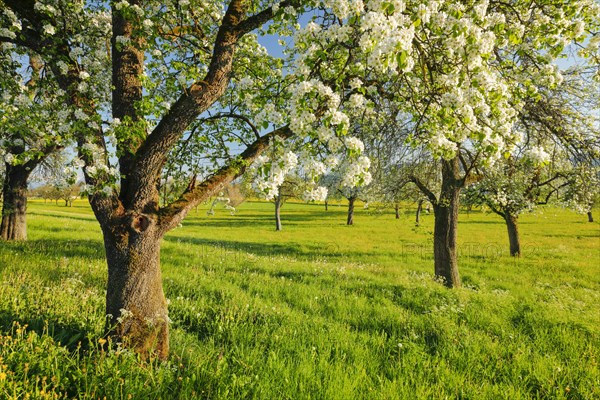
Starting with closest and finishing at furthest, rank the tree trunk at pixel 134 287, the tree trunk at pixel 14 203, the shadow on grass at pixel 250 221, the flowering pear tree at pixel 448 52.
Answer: the flowering pear tree at pixel 448 52 → the tree trunk at pixel 134 287 → the tree trunk at pixel 14 203 → the shadow on grass at pixel 250 221

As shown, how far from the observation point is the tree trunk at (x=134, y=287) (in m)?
4.35

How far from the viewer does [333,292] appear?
8969 mm

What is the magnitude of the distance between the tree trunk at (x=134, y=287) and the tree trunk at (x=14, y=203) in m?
13.3

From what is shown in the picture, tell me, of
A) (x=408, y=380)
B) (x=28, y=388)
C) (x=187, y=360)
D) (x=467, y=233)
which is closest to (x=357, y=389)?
(x=408, y=380)

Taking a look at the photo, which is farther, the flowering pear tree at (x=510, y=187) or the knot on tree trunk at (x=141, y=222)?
the flowering pear tree at (x=510, y=187)

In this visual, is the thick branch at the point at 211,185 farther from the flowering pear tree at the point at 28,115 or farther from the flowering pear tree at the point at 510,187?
the flowering pear tree at the point at 510,187

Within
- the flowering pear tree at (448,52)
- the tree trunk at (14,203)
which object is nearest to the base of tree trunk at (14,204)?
the tree trunk at (14,203)

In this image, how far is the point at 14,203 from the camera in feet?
45.8

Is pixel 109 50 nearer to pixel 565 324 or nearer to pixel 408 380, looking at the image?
pixel 408 380

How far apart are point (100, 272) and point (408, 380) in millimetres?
8003

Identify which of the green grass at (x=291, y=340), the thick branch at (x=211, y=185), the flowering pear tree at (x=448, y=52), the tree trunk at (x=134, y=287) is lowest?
the green grass at (x=291, y=340)

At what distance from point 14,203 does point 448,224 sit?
59.9ft

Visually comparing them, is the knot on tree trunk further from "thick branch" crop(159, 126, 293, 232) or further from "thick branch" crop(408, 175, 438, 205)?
"thick branch" crop(408, 175, 438, 205)

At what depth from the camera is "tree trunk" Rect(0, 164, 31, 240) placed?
45.0 ft
